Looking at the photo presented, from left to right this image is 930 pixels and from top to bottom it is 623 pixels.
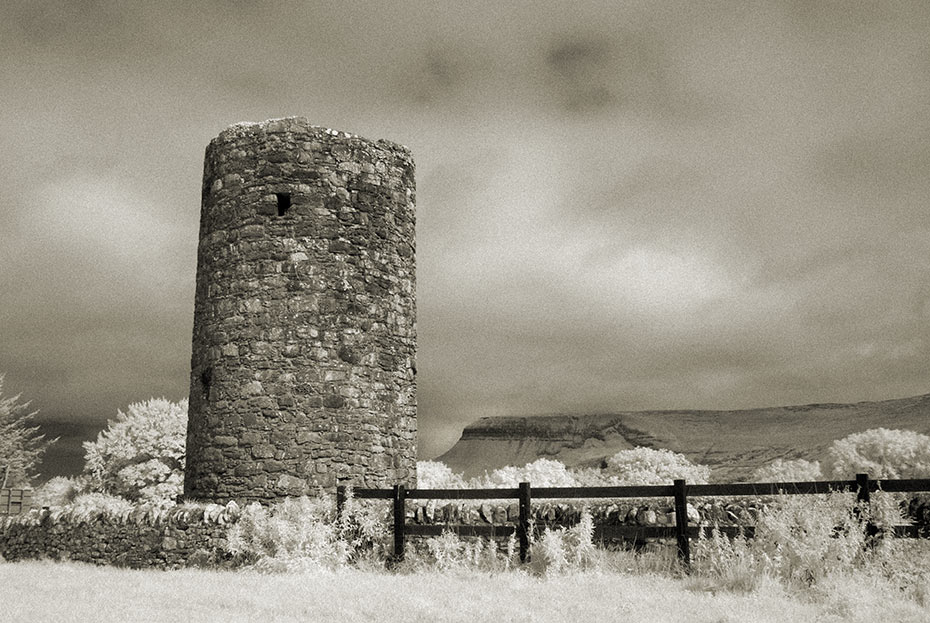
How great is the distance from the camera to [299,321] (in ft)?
48.7

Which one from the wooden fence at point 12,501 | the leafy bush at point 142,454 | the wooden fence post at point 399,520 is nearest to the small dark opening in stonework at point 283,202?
the wooden fence post at point 399,520

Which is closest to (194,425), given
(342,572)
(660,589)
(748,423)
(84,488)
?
(342,572)

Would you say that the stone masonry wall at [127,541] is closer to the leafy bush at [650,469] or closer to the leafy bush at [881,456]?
the leafy bush at [650,469]

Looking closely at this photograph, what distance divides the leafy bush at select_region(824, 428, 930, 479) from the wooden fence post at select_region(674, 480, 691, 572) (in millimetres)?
25099

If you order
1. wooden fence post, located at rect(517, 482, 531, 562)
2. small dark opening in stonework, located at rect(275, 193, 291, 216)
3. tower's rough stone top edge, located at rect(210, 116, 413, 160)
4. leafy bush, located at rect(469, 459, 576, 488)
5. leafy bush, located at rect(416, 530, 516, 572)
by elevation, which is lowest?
leafy bush, located at rect(416, 530, 516, 572)

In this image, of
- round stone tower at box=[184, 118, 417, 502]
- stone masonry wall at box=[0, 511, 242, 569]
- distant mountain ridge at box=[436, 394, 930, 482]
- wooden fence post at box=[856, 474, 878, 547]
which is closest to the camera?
wooden fence post at box=[856, 474, 878, 547]

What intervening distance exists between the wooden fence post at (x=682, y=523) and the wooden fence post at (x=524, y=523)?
205 cm

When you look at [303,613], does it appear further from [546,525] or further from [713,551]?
[713,551]

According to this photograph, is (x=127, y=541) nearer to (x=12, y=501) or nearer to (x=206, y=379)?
(x=206, y=379)

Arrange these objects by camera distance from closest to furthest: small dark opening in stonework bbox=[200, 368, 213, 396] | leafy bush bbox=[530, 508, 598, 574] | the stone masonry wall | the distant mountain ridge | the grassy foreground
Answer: the grassy foreground < leafy bush bbox=[530, 508, 598, 574] < the stone masonry wall < small dark opening in stonework bbox=[200, 368, 213, 396] < the distant mountain ridge

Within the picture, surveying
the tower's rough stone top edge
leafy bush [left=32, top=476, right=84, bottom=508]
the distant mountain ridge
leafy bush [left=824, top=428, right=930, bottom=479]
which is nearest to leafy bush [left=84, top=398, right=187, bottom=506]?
leafy bush [left=32, top=476, right=84, bottom=508]

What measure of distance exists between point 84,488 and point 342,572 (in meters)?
29.1

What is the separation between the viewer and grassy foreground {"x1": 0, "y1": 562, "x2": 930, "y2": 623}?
319 inches

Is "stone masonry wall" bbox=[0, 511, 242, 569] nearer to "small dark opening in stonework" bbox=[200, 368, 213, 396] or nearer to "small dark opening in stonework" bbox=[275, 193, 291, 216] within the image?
"small dark opening in stonework" bbox=[200, 368, 213, 396]
